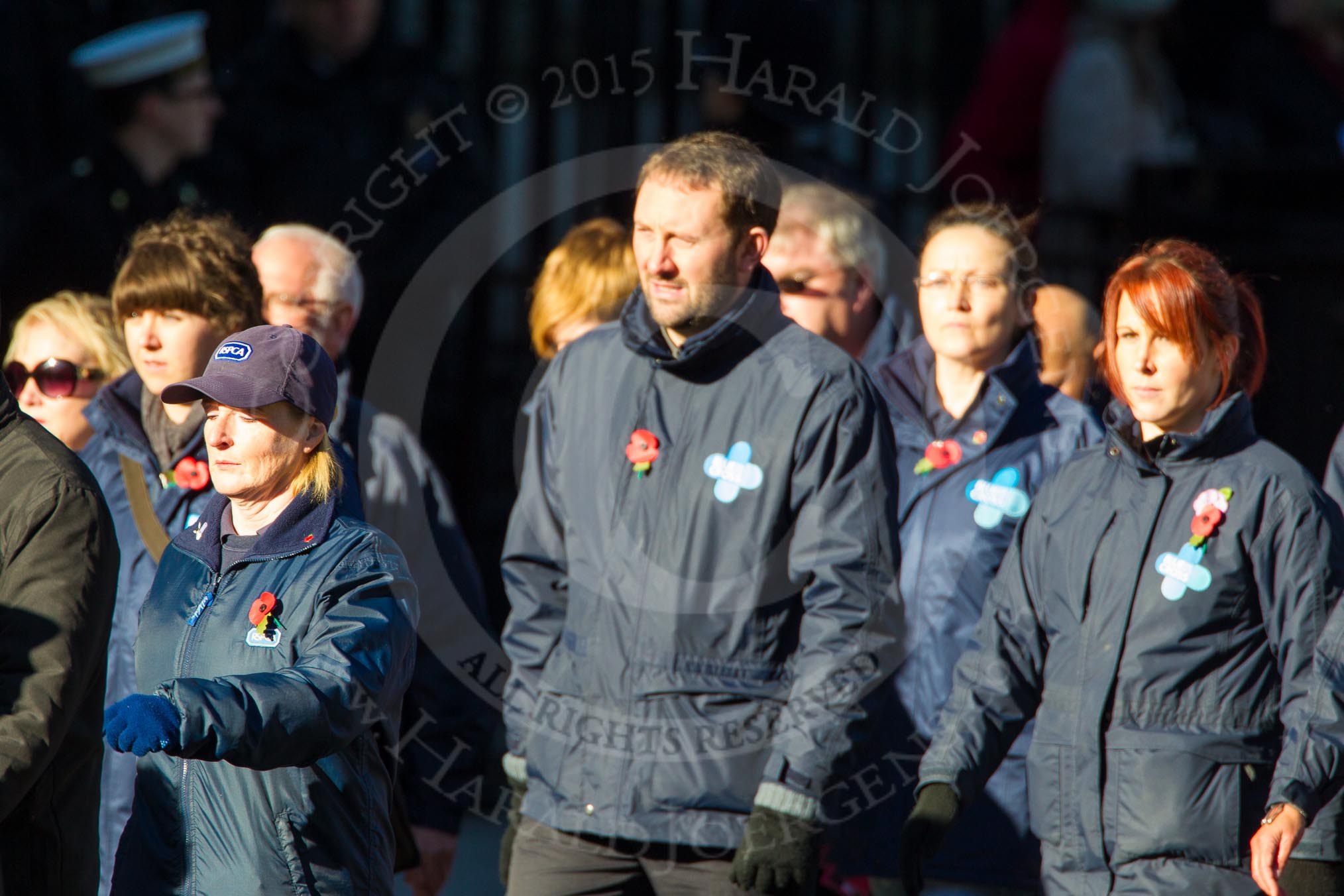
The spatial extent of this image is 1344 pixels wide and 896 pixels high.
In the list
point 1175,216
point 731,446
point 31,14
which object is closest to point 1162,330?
point 731,446

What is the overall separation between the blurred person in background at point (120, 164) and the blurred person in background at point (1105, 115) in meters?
3.46

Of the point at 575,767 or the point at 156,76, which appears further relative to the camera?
A: the point at 156,76

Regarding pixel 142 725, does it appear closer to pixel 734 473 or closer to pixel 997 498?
pixel 734 473

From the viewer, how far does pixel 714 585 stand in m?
3.60

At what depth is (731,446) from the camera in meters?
3.67

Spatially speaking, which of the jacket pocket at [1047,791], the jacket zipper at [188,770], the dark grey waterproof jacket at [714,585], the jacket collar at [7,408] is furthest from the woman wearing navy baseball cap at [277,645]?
the jacket pocket at [1047,791]

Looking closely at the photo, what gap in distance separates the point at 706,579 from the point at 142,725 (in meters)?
1.42

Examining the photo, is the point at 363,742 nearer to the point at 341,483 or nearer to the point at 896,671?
the point at 341,483

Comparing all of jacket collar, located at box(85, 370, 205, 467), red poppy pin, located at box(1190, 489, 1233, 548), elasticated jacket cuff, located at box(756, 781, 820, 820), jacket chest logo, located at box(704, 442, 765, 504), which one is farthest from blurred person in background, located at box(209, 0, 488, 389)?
red poppy pin, located at box(1190, 489, 1233, 548)

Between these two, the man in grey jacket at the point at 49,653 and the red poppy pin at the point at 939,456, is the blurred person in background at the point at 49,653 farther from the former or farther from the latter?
the red poppy pin at the point at 939,456

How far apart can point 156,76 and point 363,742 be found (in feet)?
13.2

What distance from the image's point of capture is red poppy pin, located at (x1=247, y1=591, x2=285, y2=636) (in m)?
2.92

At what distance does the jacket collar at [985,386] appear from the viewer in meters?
4.29

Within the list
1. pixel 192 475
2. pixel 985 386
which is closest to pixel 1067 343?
pixel 985 386
